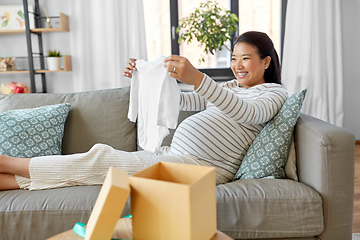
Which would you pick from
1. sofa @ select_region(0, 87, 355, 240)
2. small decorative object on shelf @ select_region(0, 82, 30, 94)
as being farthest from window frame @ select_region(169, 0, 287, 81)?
sofa @ select_region(0, 87, 355, 240)

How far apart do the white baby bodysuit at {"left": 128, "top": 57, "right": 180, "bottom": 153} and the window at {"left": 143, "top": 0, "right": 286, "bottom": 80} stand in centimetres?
182

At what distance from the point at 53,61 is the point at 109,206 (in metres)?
2.64

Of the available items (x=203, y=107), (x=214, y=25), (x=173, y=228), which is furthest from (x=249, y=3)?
(x=173, y=228)

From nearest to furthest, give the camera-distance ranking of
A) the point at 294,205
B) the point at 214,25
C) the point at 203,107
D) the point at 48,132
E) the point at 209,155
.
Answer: the point at 294,205, the point at 209,155, the point at 48,132, the point at 203,107, the point at 214,25

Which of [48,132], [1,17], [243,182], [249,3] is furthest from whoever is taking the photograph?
[249,3]

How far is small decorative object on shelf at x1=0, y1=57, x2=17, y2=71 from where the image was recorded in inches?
116

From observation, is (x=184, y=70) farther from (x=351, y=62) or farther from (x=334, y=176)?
(x=351, y=62)

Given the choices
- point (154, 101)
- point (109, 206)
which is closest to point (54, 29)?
point (154, 101)

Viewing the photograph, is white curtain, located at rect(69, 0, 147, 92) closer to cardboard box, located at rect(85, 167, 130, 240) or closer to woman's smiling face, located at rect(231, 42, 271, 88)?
woman's smiling face, located at rect(231, 42, 271, 88)

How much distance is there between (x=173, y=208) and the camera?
619mm

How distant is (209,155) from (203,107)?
43 cm

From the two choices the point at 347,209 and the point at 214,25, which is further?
the point at 214,25

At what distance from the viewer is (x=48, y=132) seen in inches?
61.3

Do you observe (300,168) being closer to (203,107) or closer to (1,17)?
(203,107)
